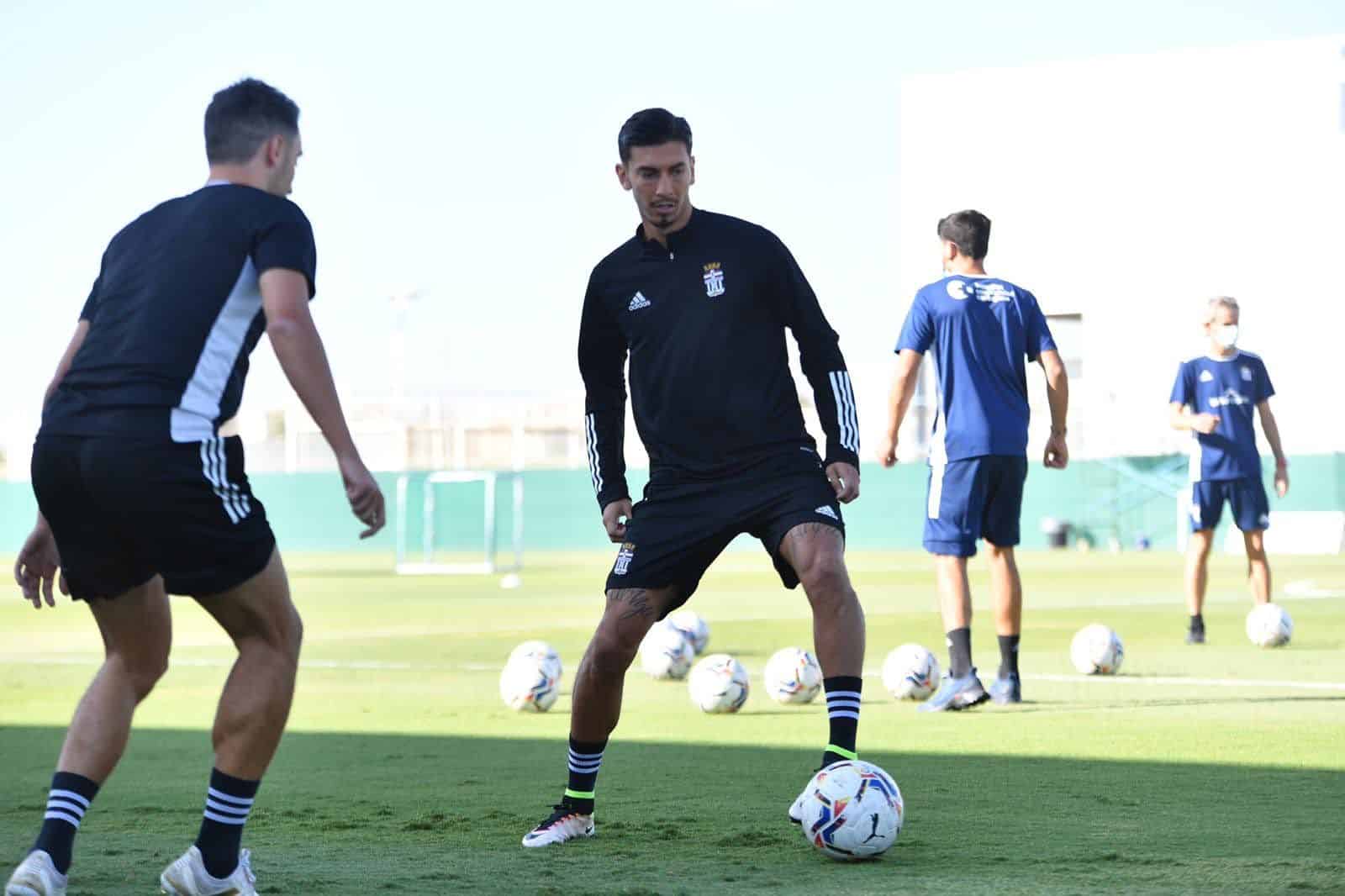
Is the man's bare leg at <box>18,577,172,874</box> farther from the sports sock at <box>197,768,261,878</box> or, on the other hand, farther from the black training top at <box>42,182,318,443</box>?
the black training top at <box>42,182,318,443</box>

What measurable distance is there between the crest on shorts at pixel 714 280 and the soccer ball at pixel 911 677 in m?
4.59

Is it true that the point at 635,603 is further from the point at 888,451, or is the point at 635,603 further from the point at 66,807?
the point at 888,451

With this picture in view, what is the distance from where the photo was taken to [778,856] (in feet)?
19.7

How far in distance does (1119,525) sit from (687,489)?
3836 centimetres

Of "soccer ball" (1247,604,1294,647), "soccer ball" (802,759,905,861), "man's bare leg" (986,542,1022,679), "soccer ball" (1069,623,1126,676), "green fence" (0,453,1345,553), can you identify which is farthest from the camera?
"green fence" (0,453,1345,553)

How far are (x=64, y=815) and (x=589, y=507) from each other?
43.3 meters

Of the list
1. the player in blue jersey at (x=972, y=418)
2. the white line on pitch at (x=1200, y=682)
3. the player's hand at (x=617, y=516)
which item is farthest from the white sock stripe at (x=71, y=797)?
the white line on pitch at (x=1200, y=682)

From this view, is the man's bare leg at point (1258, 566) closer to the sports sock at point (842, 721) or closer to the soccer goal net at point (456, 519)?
the sports sock at point (842, 721)

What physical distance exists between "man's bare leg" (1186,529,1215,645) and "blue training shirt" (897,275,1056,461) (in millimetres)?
4555

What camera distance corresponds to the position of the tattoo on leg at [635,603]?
21.0 ft

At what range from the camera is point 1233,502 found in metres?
14.6

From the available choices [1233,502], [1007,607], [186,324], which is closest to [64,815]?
[186,324]

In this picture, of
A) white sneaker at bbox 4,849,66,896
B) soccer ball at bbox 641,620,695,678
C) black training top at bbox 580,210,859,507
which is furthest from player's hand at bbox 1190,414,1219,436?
white sneaker at bbox 4,849,66,896

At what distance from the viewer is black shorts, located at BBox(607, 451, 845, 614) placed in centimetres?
643
